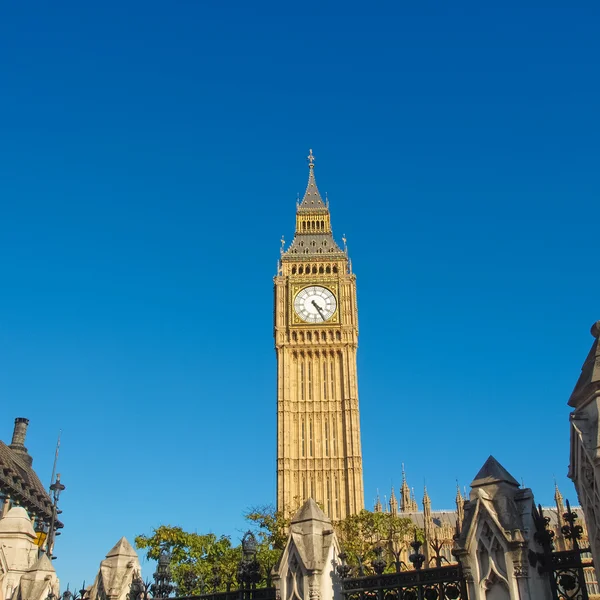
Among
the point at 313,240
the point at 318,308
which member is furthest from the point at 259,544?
the point at 313,240

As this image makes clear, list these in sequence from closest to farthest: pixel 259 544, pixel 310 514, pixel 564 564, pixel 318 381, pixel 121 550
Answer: pixel 564 564
pixel 310 514
pixel 121 550
pixel 259 544
pixel 318 381

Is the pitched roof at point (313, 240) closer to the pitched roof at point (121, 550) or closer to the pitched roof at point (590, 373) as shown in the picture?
the pitched roof at point (121, 550)

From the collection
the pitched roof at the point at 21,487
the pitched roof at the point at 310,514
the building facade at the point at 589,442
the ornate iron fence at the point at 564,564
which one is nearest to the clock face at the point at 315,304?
the pitched roof at the point at 21,487

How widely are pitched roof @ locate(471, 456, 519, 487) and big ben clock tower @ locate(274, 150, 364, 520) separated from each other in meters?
52.9

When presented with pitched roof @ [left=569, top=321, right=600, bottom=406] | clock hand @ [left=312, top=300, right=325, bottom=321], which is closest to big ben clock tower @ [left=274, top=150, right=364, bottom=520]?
clock hand @ [left=312, top=300, right=325, bottom=321]

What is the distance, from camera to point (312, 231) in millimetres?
72562

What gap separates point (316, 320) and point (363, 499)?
16.0m

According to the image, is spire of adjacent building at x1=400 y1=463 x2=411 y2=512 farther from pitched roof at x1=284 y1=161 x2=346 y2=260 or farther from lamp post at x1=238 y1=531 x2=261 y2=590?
lamp post at x1=238 y1=531 x2=261 y2=590

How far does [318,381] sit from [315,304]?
6.97 metres

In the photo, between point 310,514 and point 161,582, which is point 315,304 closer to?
point 161,582

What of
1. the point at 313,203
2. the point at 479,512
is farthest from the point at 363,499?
the point at 479,512

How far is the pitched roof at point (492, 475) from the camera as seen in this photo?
7016 millimetres

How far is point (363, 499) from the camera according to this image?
2312 inches

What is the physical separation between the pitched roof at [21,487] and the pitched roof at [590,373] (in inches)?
1452
